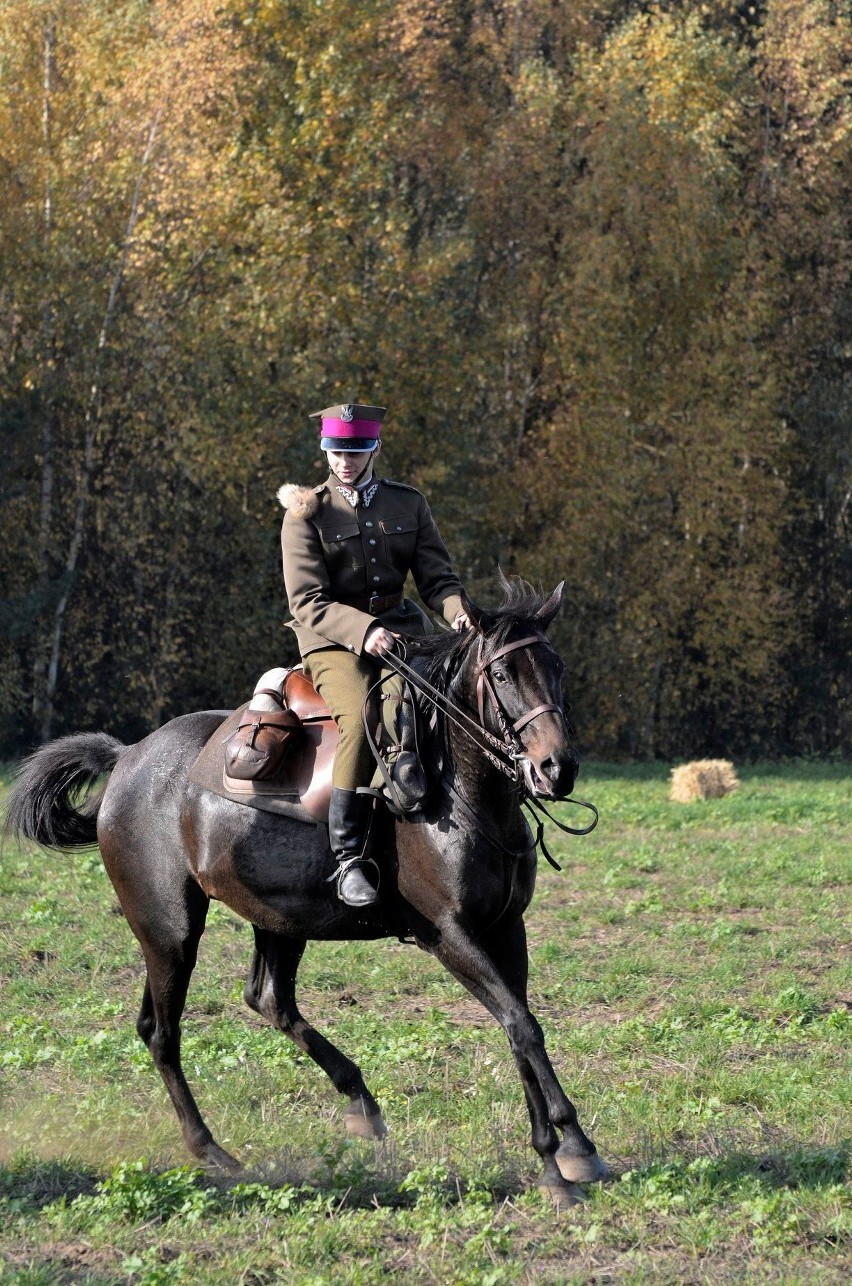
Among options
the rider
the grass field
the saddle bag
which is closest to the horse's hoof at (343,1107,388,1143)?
the grass field

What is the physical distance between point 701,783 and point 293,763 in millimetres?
13513

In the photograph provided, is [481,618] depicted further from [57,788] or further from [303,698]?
[57,788]

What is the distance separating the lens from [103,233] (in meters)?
23.5

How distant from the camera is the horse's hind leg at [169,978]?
24.1 ft

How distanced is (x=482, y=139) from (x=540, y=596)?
2554cm

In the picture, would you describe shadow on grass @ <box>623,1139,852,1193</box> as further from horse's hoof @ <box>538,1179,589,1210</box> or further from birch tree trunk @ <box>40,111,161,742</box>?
birch tree trunk @ <box>40,111,161,742</box>

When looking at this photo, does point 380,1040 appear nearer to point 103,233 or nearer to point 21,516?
point 21,516

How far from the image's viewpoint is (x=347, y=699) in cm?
683

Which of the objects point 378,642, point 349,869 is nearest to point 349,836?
point 349,869

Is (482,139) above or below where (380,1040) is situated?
above

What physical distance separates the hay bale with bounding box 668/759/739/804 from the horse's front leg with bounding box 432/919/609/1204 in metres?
13.7

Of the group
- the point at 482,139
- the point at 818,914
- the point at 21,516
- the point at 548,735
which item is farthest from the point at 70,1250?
the point at 482,139

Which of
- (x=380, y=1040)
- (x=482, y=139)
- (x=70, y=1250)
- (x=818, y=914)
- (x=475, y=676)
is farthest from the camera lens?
(x=482, y=139)

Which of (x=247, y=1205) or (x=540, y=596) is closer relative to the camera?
(x=247, y=1205)
